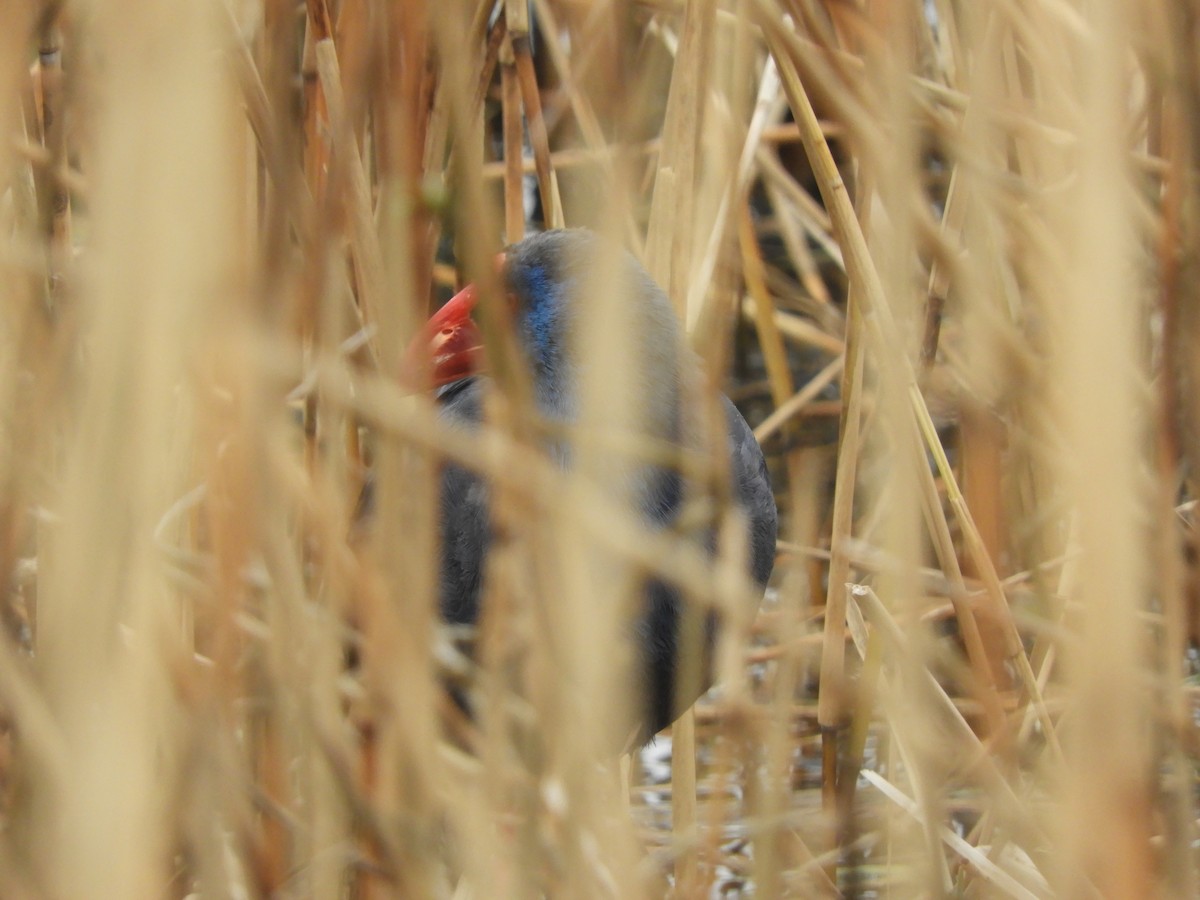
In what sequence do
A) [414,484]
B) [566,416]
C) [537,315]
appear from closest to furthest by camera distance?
[414,484] < [566,416] < [537,315]

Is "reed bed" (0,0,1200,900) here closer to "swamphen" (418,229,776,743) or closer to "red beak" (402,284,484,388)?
"swamphen" (418,229,776,743)

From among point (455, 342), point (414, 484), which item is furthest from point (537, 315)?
point (414, 484)

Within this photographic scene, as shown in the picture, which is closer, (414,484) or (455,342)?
(414,484)

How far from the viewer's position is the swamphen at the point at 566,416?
4.85ft

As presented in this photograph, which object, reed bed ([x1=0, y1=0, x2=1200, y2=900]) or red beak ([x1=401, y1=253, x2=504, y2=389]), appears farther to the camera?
red beak ([x1=401, y1=253, x2=504, y2=389])

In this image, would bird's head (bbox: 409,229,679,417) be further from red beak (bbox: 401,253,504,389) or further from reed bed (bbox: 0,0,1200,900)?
reed bed (bbox: 0,0,1200,900)

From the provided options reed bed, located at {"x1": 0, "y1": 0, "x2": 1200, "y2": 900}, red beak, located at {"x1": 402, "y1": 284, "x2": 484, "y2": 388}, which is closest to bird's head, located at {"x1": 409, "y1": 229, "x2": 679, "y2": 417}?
red beak, located at {"x1": 402, "y1": 284, "x2": 484, "y2": 388}

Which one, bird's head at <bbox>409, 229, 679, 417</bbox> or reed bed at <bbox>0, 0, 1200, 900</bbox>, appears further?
bird's head at <bbox>409, 229, 679, 417</bbox>

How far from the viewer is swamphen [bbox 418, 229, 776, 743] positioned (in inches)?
58.2

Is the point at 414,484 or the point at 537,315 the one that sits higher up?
the point at 537,315

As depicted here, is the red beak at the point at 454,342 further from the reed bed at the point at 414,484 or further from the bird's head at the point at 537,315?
the reed bed at the point at 414,484

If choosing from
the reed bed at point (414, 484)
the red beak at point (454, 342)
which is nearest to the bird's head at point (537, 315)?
the red beak at point (454, 342)

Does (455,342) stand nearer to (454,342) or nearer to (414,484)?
(454,342)

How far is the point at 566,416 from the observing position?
1.49 m
